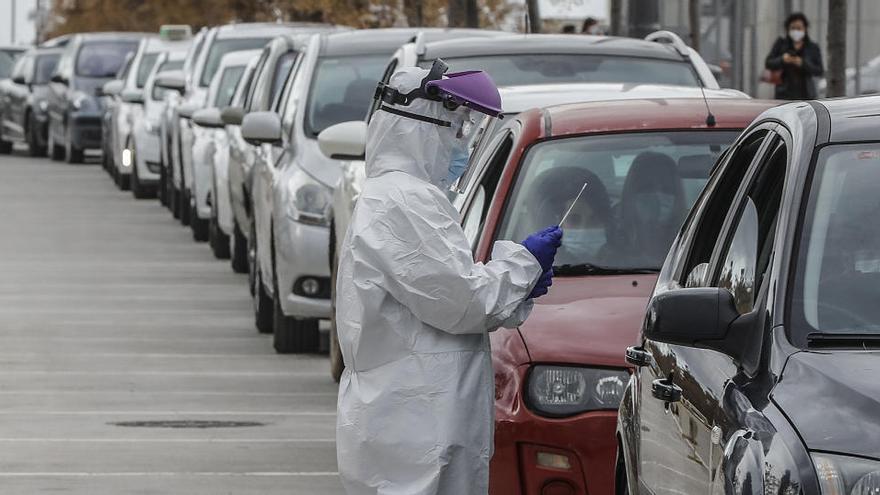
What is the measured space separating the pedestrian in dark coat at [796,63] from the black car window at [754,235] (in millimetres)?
16979

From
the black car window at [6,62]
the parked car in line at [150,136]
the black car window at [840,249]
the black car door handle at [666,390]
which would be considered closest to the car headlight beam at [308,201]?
the black car door handle at [666,390]

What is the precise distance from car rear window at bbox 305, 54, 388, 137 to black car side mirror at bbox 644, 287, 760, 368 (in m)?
9.88

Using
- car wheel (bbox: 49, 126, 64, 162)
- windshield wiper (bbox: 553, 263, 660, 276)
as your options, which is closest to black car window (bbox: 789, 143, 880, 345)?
windshield wiper (bbox: 553, 263, 660, 276)

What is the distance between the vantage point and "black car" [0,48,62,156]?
147ft

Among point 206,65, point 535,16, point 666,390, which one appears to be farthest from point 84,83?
point 666,390

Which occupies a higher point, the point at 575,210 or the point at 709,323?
the point at 709,323

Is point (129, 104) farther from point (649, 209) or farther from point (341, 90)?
point (649, 209)

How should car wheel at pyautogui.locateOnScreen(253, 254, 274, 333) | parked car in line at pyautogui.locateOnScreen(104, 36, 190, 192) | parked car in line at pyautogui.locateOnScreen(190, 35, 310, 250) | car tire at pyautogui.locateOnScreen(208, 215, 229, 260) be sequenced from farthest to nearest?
parked car in line at pyautogui.locateOnScreen(104, 36, 190, 192), car tire at pyautogui.locateOnScreen(208, 215, 229, 260), parked car in line at pyautogui.locateOnScreen(190, 35, 310, 250), car wheel at pyautogui.locateOnScreen(253, 254, 274, 333)

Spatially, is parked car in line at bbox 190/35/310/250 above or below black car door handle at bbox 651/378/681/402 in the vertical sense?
below

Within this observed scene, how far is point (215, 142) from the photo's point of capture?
2195 centimetres

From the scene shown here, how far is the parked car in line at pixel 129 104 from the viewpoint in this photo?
3083 cm

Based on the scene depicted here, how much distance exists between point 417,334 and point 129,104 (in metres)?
26.1

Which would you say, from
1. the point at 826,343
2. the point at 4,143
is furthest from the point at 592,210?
the point at 4,143

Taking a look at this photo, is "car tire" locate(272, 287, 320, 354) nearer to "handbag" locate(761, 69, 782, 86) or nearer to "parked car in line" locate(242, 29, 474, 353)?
"parked car in line" locate(242, 29, 474, 353)
